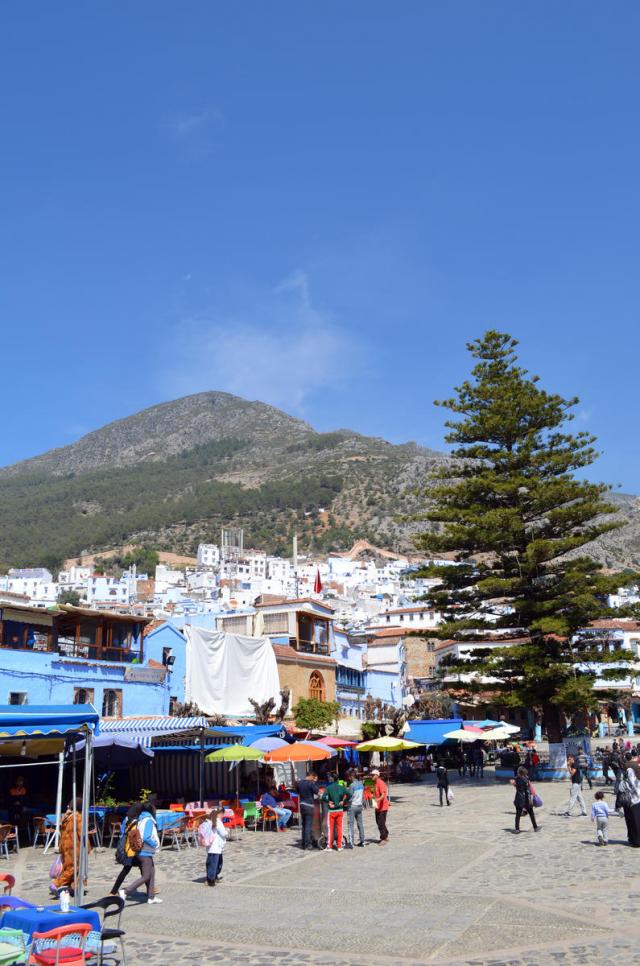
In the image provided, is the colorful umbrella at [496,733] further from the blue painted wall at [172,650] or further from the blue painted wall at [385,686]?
the blue painted wall at [385,686]

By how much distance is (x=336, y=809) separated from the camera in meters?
15.9

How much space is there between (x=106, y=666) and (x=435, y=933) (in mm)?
20007

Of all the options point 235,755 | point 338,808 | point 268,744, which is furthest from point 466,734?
point 338,808

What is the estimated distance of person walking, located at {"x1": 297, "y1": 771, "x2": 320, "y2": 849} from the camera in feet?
52.7

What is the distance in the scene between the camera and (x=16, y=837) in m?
16.7

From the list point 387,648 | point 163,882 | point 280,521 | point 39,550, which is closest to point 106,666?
point 163,882

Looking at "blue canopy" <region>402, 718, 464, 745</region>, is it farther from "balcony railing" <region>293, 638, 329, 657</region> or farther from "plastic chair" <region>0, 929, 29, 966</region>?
"plastic chair" <region>0, 929, 29, 966</region>

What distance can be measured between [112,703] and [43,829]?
9610 millimetres

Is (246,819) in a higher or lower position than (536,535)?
lower

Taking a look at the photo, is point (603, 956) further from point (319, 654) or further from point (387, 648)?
point (387, 648)

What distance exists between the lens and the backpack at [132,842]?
37.2 feet

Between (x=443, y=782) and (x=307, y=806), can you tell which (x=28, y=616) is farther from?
(x=443, y=782)

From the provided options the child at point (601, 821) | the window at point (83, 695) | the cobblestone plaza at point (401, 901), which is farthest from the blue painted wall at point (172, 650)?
the child at point (601, 821)

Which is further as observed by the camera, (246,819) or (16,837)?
(246,819)
